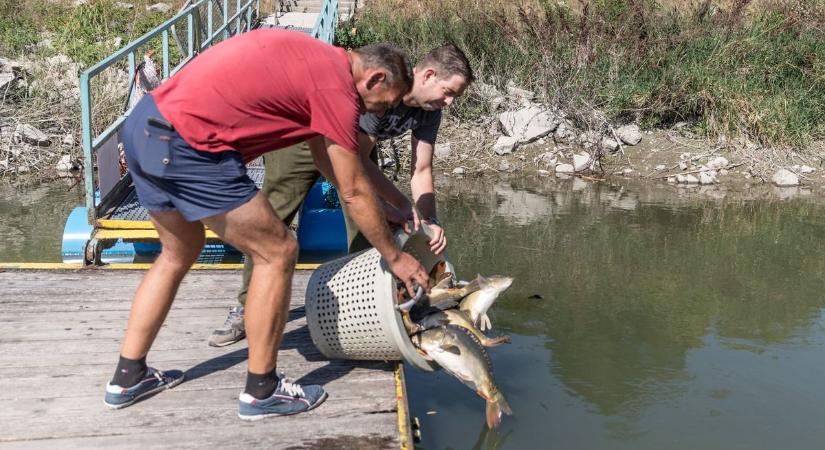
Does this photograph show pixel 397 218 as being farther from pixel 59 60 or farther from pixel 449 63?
pixel 59 60

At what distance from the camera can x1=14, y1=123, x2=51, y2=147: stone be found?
12373 mm

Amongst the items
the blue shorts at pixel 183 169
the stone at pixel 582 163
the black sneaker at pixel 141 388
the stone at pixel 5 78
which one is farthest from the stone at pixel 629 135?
the blue shorts at pixel 183 169

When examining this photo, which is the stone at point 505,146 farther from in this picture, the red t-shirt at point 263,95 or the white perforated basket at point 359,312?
the red t-shirt at point 263,95

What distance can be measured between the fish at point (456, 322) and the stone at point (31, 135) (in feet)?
33.8

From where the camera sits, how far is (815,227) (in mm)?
9883

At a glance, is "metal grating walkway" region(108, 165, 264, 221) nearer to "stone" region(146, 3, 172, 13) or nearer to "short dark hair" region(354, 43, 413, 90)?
"short dark hair" region(354, 43, 413, 90)

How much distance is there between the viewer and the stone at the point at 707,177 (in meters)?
12.8

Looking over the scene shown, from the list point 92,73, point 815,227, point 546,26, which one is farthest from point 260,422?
point 546,26

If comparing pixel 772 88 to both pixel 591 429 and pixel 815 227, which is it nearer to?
pixel 815 227

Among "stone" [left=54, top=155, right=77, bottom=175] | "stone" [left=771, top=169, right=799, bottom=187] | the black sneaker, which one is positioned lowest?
"stone" [left=54, top=155, right=77, bottom=175]

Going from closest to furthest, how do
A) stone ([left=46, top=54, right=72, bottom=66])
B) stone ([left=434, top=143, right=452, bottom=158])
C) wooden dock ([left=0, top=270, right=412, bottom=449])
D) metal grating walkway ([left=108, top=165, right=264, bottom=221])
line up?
wooden dock ([left=0, top=270, right=412, bottom=449]) → metal grating walkway ([left=108, top=165, right=264, bottom=221]) → stone ([left=434, top=143, right=452, bottom=158]) → stone ([left=46, top=54, right=72, bottom=66])

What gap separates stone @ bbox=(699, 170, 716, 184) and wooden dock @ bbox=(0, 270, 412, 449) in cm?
940

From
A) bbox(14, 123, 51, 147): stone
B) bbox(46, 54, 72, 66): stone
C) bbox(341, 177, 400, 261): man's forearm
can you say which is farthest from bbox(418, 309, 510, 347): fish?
bbox(46, 54, 72, 66): stone

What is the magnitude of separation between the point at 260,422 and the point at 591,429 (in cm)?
202
